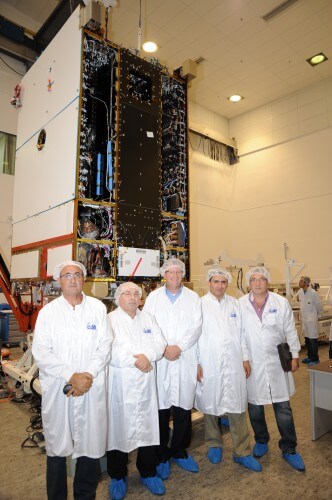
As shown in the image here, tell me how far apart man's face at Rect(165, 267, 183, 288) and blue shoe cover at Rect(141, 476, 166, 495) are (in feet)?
4.59

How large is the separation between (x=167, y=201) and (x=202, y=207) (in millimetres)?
6547

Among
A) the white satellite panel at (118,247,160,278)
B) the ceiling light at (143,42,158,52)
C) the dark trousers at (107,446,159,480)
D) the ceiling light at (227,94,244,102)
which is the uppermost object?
the ceiling light at (227,94,244,102)

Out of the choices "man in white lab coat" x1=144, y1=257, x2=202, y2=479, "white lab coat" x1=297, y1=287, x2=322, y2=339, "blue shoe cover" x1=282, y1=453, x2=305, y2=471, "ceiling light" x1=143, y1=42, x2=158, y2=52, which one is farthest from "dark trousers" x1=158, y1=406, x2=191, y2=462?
"ceiling light" x1=143, y1=42, x2=158, y2=52

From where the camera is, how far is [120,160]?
11.9 ft

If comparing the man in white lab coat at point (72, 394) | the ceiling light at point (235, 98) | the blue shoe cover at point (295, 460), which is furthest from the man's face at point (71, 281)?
the ceiling light at point (235, 98)

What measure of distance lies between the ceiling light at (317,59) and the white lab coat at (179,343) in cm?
852

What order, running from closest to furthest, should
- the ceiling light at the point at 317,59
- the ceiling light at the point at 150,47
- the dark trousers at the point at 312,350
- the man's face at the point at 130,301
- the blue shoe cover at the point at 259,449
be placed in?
the man's face at the point at 130,301 → the blue shoe cover at the point at 259,449 → the dark trousers at the point at 312,350 → the ceiling light at the point at 150,47 → the ceiling light at the point at 317,59

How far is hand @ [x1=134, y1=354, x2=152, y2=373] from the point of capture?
2.27 metres

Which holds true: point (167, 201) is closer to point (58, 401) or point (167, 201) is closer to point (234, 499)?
point (58, 401)

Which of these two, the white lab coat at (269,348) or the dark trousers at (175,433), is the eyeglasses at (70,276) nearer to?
the dark trousers at (175,433)

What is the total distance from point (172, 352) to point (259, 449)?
1.21m

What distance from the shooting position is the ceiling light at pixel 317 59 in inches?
333

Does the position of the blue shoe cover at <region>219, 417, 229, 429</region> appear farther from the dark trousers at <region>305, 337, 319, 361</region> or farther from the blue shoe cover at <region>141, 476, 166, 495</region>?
the dark trousers at <region>305, 337, 319, 361</region>

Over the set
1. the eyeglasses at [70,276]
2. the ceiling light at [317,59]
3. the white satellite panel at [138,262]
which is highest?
the ceiling light at [317,59]
